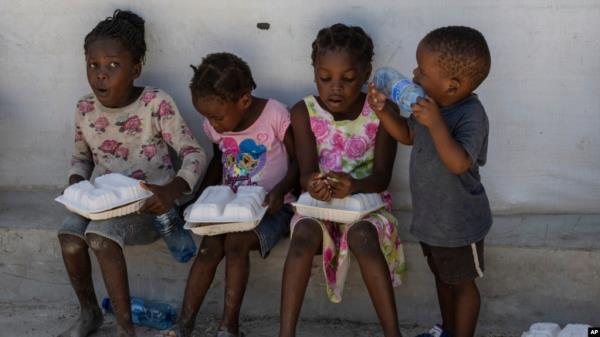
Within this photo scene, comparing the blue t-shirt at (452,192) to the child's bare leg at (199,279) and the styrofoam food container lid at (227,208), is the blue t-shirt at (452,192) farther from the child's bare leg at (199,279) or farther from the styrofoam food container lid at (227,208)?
the child's bare leg at (199,279)

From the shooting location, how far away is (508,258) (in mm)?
3865

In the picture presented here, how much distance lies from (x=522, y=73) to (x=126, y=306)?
79.6 inches

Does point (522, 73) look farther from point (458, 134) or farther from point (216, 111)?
point (216, 111)

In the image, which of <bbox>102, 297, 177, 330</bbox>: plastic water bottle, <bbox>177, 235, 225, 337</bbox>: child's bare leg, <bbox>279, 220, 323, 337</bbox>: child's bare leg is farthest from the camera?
<bbox>102, 297, 177, 330</bbox>: plastic water bottle

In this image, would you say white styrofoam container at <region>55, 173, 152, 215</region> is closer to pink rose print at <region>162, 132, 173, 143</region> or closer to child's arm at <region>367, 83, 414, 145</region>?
pink rose print at <region>162, 132, 173, 143</region>

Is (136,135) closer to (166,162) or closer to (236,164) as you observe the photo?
(166,162)

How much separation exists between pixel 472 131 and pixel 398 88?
1.05 feet

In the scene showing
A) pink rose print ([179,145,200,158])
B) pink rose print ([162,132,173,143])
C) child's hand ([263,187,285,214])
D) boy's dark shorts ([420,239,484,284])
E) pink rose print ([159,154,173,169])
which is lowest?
boy's dark shorts ([420,239,484,284])

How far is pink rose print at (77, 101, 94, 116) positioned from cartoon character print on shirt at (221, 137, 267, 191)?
0.63m

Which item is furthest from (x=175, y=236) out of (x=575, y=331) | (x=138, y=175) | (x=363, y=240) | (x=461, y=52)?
(x=575, y=331)

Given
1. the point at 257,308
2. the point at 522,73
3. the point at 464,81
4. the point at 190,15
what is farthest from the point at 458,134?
the point at 190,15

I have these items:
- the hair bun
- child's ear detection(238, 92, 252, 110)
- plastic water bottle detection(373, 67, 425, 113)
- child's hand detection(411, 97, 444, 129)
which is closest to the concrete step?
child's ear detection(238, 92, 252, 110)

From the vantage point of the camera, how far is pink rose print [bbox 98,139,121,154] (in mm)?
4191

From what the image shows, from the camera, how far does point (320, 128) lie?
4.04m
